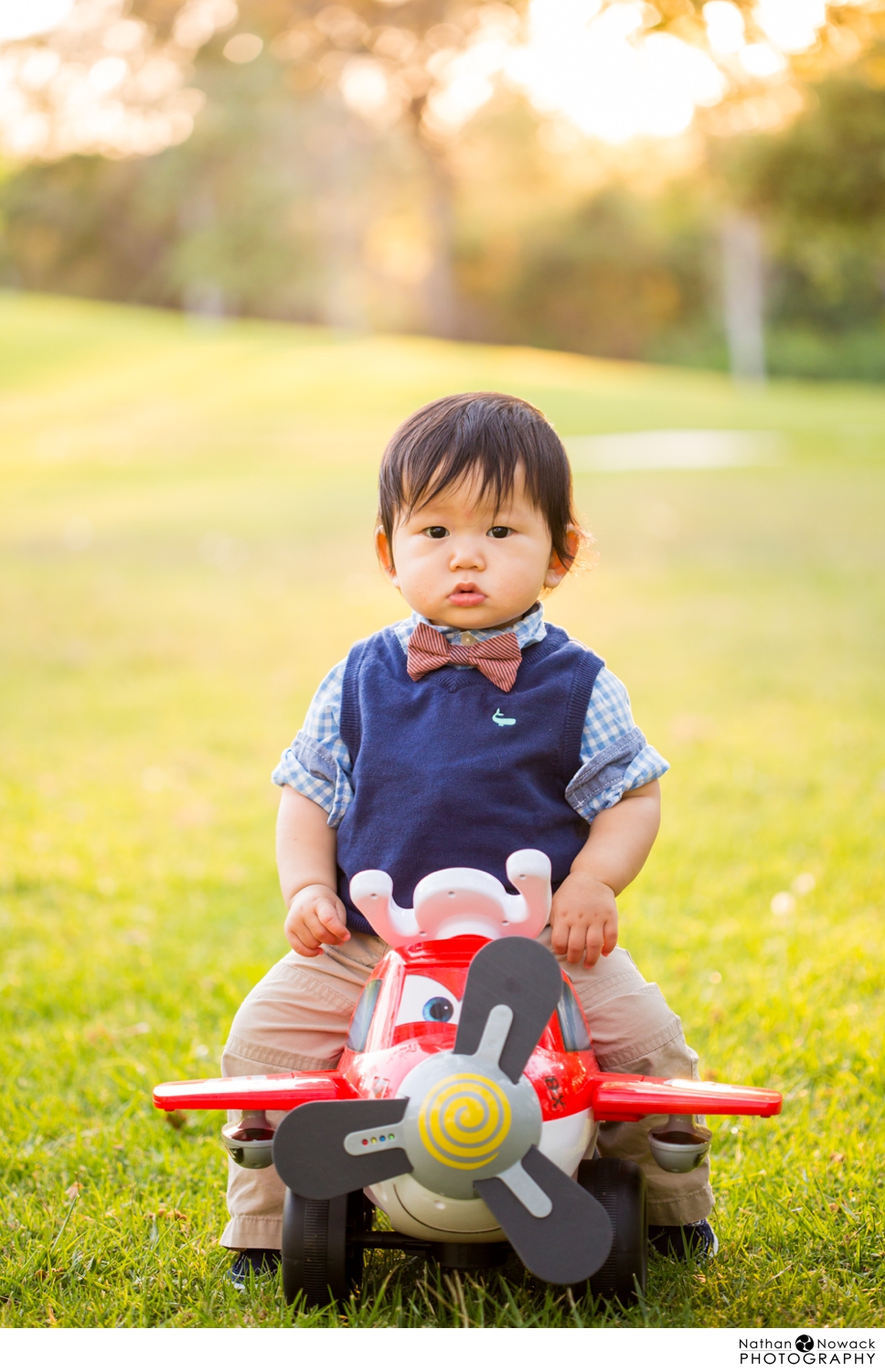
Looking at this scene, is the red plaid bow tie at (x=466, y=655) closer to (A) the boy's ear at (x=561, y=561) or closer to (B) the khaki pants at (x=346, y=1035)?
(A) the boy's ear at (x=561, y=561)

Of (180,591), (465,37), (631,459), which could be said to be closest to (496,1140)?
(180,591)

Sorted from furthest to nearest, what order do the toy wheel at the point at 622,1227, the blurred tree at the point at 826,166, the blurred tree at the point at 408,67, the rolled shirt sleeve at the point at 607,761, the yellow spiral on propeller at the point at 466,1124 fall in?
the blurred tree at the point at 408,67, the blurred tree at the point at 826,166, the rolled shirt sleeve at the point at 607,761, the toy wheel at the point at 622,1227, the yellow spiral on propeller at the point at 466,1124

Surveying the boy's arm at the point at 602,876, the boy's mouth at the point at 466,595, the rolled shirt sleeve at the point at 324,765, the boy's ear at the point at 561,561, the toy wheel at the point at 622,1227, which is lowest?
the toy wheel at the point at 622,1227

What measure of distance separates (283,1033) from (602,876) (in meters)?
0.59

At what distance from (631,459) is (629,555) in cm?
701

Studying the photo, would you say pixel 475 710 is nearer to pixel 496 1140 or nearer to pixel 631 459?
pixel 496 1140

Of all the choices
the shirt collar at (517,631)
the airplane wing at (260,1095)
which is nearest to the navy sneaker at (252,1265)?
the airplane wing at (260,1095)

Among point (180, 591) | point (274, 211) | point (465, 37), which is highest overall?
point (465, 37)

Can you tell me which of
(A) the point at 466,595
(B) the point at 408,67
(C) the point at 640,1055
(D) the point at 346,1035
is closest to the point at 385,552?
(A) the point at 466,595

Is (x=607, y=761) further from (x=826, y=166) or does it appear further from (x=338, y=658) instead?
(x=826, y=166)

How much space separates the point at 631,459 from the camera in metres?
17.3

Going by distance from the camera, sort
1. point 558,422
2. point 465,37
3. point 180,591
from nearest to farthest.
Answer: point 180,591
point 558,422
point 465,37

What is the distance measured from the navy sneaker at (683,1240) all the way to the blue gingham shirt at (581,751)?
68 cm

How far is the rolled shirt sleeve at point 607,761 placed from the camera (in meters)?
2.25
